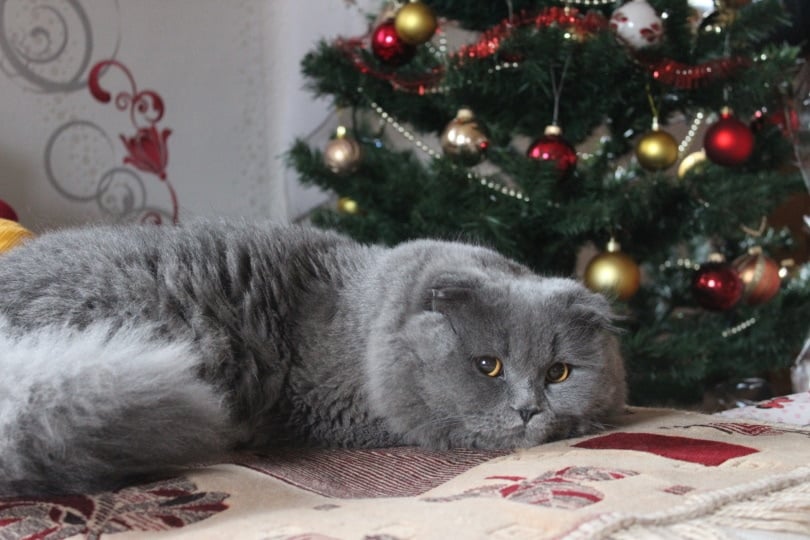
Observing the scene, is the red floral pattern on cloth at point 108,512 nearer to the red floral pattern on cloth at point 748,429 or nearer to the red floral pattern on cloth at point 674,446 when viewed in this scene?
the red floral pattern on cloth at point 674,446

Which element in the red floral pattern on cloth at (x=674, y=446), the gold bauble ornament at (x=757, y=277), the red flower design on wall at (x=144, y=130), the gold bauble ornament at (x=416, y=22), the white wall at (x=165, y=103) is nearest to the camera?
the red floral pattern on cloth at (x=674, y=446)

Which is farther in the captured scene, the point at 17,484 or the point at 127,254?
the point at 127,254

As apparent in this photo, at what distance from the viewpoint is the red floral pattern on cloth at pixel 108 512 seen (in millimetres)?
674

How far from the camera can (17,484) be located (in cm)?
77

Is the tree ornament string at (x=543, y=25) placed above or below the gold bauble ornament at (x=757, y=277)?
above

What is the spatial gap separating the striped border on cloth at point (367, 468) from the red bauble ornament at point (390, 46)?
3.43 ft

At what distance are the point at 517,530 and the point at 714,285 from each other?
4.60ft

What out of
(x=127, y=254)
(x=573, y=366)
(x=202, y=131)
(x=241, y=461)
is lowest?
(x=241, y=461)

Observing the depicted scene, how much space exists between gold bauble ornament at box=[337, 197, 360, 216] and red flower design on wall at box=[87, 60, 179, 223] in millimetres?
582

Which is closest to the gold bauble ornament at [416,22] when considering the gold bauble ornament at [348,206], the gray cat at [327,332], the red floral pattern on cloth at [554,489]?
the gold bauble ornament at [348,206]

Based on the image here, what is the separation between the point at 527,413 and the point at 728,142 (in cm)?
99

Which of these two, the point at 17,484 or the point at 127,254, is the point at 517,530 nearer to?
the point at 17,484

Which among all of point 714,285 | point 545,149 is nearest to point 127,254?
point 545,149

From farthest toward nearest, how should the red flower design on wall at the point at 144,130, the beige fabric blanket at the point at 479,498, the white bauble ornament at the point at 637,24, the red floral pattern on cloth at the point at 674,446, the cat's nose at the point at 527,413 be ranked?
the red flower design on wall at the point at 144,130 < the white bauble ornament at the point at 637,24 < the cat's nose at the point at 527,413 < the red floral pattern on cloth at the point at 674,446 < the beige fabric blanket at the point at 479,498
